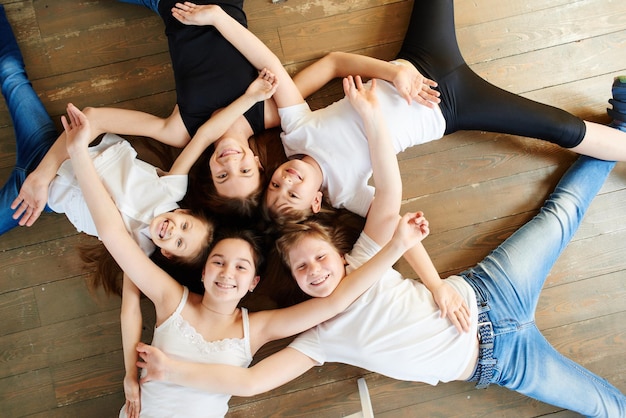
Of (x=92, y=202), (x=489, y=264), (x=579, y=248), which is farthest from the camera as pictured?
(x=579, y=248)

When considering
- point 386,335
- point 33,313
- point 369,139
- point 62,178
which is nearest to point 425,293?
point 386,335

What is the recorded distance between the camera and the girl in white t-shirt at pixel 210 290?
4.35 ft

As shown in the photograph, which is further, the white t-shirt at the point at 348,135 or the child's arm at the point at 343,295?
the white t-shirt at the point at 348,135

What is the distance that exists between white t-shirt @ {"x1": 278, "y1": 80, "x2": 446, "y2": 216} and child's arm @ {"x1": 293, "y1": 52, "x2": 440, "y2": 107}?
35mm

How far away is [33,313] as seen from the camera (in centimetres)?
156

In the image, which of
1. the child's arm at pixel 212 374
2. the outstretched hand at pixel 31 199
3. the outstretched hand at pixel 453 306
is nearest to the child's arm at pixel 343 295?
the child's arm at pixel 212 374

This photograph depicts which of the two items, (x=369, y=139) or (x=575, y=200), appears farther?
(x=575, y=200)

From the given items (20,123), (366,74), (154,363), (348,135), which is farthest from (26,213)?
(366,74)

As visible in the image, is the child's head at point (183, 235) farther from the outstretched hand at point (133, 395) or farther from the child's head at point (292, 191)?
the outstretched hand at point (133, 395)

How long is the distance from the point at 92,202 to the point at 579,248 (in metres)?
1.52

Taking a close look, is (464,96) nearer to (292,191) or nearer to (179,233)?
(292,191)

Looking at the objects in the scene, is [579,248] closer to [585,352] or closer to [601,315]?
[601,315]

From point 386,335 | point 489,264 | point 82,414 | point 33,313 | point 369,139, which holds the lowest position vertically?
point 82,414

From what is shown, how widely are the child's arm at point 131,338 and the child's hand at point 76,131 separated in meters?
0.41
